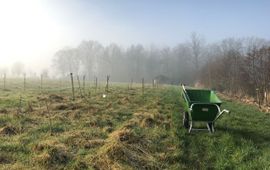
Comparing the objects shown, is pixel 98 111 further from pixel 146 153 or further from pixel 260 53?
pixel 260 53

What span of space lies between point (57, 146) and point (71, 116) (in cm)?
564

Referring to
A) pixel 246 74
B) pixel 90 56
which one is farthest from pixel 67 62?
pixel 246 74

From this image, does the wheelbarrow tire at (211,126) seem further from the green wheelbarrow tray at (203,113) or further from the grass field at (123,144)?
the grass field at (123,144)

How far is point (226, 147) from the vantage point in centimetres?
1010

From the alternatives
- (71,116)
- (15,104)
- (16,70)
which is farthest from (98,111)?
(16,70)

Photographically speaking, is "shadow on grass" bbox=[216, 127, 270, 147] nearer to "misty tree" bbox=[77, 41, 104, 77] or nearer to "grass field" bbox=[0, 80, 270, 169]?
"grass field" bbox=[0, 80, 270, 169]

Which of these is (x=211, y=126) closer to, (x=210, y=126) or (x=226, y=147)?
(x=210, y=126)

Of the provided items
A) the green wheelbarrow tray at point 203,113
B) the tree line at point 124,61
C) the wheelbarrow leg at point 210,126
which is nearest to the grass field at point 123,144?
the wheelbarrow leg at point 210,126

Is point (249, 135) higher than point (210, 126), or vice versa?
point (210, 126)

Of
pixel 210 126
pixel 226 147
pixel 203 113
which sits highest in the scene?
pixel 203 113

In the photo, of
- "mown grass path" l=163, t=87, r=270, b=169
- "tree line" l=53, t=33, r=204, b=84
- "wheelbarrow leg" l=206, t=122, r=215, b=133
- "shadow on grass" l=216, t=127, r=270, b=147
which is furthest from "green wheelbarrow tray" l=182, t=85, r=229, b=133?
"tree line" l=53, t=33, r=204, b=84

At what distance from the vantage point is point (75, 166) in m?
7.80

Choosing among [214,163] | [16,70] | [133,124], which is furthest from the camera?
[16,70]

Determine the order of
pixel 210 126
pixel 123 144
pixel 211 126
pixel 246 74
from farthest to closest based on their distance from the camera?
pixel 246 74 → pixel 210 126 → pixel 211 126 → pixel 123 144
